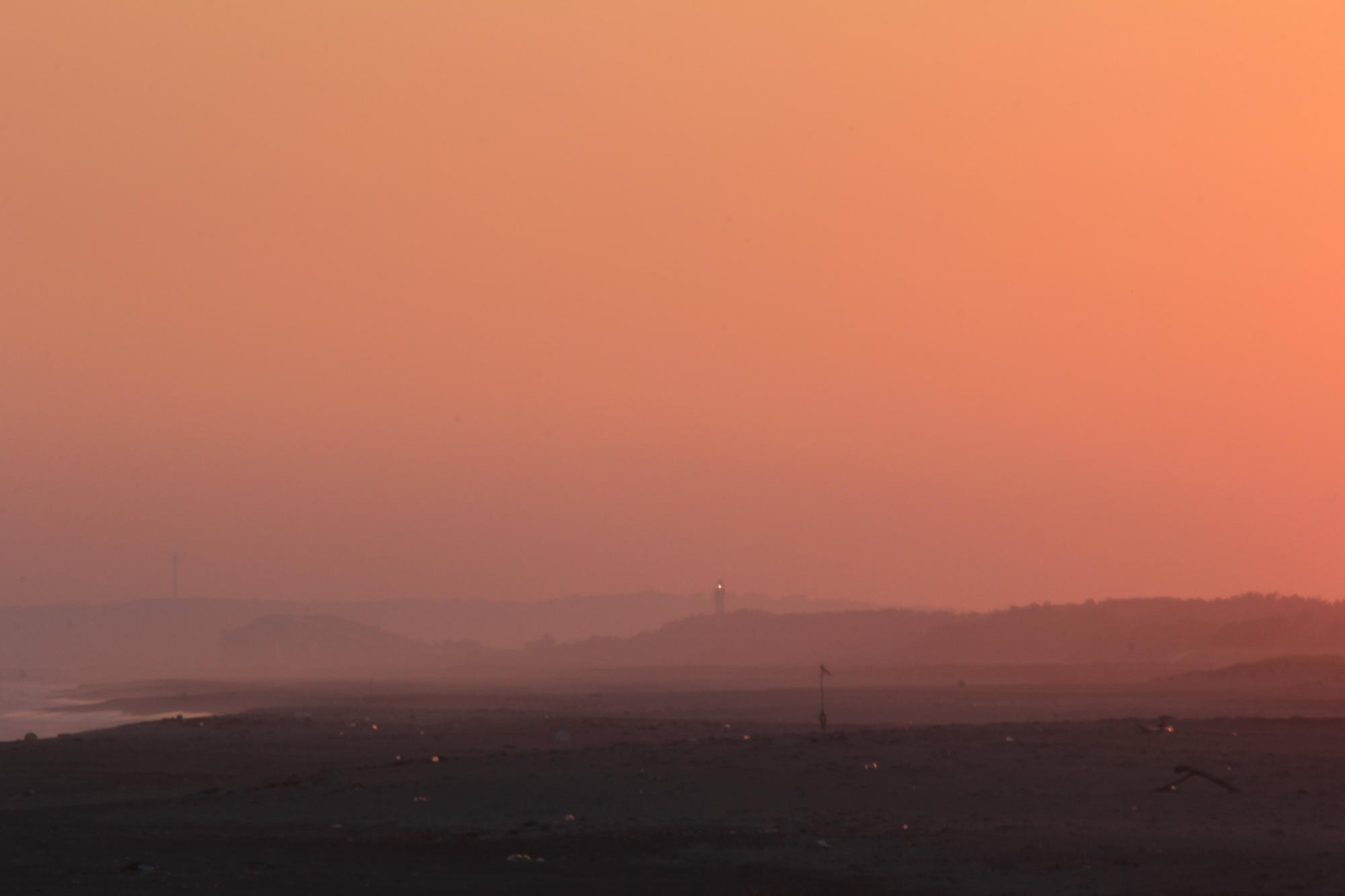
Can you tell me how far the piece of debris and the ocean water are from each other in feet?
96.0

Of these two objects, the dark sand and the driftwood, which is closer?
the dark sand

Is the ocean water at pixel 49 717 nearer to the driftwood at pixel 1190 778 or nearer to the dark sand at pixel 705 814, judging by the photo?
the dark sand at pixel 705 814

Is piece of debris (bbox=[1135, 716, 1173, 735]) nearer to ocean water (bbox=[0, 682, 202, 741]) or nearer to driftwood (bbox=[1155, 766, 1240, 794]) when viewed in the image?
driftwood (bbox=[1155, 766, 1240, 794])

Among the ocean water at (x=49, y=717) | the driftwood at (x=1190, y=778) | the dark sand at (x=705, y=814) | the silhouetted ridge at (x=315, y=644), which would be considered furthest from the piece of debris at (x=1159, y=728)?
the silhouetted ridge at (x=315, y=644)

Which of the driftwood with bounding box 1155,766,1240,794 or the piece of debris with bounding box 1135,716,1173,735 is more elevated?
the piece of debris with bounding box 1135,716,1173,735

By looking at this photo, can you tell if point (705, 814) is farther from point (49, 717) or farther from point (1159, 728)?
point (49, 717)

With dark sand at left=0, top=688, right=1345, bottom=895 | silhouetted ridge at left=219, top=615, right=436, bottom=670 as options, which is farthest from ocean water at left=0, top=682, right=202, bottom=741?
silhouetted ridge at left=219, top=615, right=436, bottom=670

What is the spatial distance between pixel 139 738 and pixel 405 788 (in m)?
14.5

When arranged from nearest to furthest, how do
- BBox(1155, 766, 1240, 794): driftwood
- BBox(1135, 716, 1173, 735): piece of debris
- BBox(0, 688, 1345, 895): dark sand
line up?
BBox(0, 688, 1345, 895): dark sand → BBox(1155, 766, 1240, 794): driftwood → BBox(1135, 716, 1173, 735): piece of debris

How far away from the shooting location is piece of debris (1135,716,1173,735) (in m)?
23.8

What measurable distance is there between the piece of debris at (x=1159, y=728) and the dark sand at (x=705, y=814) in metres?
0.27

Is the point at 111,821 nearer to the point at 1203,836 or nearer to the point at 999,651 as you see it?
the point at 1203,836

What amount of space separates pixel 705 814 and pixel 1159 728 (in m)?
9.64

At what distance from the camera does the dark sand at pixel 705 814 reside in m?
14.2
